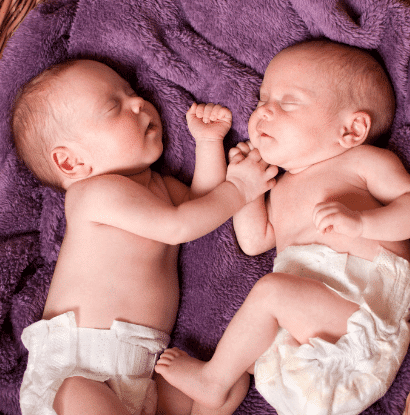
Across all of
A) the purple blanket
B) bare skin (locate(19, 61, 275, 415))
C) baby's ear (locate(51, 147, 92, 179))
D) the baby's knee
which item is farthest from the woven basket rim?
the baby's knee

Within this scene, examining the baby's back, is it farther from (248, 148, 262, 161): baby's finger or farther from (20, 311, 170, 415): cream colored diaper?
(20, 311, 170, 415): cream colored diaper

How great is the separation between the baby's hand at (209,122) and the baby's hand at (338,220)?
17.1 inches

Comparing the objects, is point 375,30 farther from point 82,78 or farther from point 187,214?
point 82,78

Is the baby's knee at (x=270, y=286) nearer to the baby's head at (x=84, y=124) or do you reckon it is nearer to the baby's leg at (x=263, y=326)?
the baby's leg at (x=263, y=326)

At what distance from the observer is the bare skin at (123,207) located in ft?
4.23

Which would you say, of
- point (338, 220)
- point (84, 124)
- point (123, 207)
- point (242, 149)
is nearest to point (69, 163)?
point (84, 124)

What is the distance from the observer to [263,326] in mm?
1176

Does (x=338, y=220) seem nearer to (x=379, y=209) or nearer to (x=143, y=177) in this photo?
(x=379, y=209)

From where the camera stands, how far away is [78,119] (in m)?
1.34

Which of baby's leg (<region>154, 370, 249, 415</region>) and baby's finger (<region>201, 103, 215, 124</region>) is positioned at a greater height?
baby's finger (<region>201, 103, 215, 124</region>)

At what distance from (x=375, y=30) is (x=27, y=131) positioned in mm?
1006

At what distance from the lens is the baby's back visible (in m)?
1.19

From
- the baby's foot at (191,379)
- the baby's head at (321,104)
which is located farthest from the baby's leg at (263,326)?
the baby's head at (321,104)

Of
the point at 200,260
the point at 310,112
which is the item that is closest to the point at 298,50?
the point at 310,112
